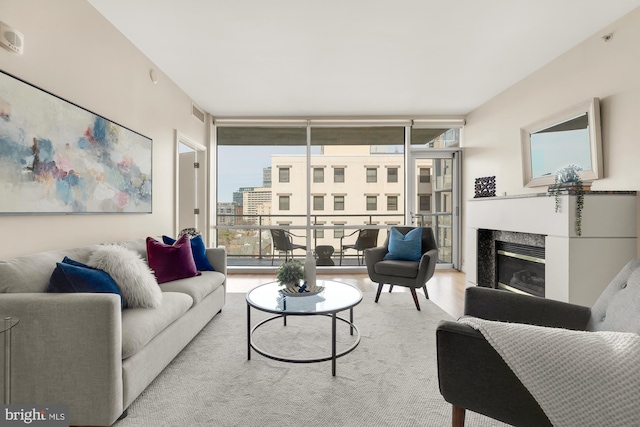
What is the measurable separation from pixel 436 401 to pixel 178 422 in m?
1.36

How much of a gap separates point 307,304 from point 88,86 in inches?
95.0

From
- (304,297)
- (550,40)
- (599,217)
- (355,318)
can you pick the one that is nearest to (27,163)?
(304,297)

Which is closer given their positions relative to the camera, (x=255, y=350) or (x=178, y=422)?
(x=178, y=422)

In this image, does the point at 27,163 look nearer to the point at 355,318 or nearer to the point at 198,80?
the point at 198,80

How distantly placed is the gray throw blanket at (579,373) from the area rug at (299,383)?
74 cm

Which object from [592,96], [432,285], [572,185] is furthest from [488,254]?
[592,96]

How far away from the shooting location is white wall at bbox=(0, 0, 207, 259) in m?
1.92

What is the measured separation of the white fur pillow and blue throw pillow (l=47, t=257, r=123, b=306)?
116 millimetres

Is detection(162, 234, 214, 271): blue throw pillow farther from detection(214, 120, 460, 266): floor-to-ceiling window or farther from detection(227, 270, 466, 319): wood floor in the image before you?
detection(214, 120, 460, 266): floor-to-ceiling window

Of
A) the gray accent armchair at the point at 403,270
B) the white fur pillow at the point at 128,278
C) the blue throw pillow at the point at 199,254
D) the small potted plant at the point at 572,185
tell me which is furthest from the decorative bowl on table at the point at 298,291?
the small potted plant at the point at 572,185

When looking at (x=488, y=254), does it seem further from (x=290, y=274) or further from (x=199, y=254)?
(x=199, y=254)

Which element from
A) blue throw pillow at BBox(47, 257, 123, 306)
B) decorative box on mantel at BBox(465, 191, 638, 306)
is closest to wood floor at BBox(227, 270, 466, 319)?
decorative box on mantel at BBox(465, 191, 638, 306)

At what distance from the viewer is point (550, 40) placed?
289cm

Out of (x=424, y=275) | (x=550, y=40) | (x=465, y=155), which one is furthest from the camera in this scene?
(x=465, y=155)
